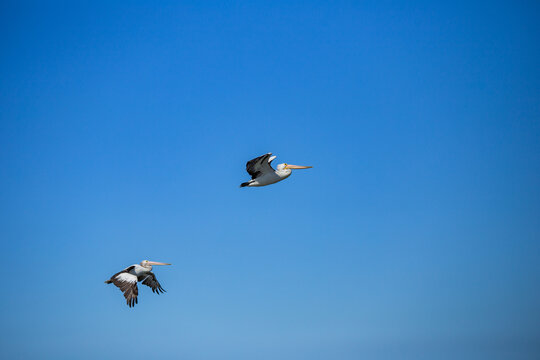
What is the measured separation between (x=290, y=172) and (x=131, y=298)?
7.87m

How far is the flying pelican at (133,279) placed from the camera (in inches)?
890

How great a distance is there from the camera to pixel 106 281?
2369 centimetres

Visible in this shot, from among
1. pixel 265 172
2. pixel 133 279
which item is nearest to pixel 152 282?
pixel 133 279

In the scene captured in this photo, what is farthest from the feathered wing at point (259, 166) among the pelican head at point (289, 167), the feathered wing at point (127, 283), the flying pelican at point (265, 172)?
the feathered wing at point (127, 283)

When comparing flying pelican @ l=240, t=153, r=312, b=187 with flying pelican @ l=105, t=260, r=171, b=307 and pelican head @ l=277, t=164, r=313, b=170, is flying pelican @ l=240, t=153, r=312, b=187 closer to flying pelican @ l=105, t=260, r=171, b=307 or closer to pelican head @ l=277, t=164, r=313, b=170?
pelican head @ l=277, t=164, r=313, b=170

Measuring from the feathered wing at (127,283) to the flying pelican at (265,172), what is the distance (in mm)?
5948

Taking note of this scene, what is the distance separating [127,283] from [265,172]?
282 inches

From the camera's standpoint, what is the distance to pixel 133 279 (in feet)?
78.2

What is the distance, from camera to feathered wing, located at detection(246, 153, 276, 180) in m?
21.2

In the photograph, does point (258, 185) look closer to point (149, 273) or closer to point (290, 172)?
point (290, 172)

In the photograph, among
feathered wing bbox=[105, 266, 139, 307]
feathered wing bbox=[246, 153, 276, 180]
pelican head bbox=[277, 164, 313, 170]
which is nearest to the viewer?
feathered wing bbox=[246, 153, 276, 180]

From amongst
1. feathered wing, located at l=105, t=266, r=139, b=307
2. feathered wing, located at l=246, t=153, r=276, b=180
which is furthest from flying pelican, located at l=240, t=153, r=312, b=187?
feathered wing, located at l=105, t=266, r=139, b=307

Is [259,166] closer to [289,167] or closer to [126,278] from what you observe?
[289,167]

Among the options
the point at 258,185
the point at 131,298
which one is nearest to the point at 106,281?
the point at 131,298
